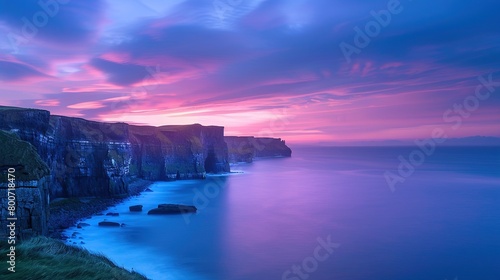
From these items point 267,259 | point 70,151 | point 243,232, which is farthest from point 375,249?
point 70,151

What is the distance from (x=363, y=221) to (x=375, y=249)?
35.3ft

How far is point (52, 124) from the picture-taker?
4241cm

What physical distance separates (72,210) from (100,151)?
501 inches

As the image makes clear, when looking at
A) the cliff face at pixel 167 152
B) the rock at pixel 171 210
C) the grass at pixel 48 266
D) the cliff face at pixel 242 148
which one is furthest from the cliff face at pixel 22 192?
the cliff face at pixel 242 148

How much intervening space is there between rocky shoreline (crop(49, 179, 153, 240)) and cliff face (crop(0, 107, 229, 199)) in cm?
252

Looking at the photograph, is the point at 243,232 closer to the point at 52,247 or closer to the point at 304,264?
the point at 304,264

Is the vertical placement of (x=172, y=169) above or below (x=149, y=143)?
below

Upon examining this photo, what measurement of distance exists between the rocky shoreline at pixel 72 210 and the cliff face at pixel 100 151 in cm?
252

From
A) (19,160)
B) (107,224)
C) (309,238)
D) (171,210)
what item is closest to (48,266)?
(19,160)

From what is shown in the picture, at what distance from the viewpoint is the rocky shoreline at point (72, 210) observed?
103ft

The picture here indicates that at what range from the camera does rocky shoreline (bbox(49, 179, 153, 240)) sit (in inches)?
1231

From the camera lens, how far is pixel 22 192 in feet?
69.1

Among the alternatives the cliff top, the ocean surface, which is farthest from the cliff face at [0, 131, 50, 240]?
the ocean surface

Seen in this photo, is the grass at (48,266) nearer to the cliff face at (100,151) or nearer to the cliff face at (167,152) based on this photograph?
the cliff face at (100,151)
